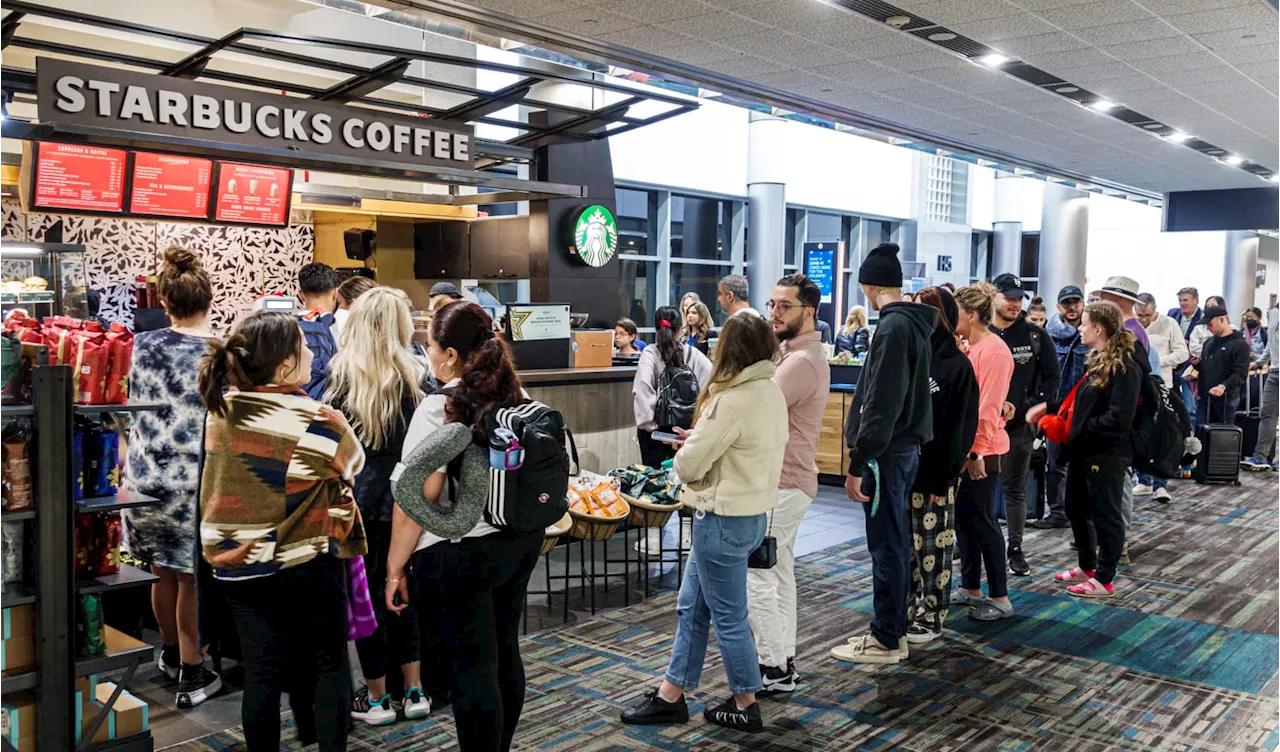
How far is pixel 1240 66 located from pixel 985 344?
11.6 feet

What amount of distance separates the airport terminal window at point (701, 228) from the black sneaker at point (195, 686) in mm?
11279

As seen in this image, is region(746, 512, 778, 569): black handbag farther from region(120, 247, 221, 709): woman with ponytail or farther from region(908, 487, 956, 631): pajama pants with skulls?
region(120, 247, 221, 709): woman with ponytail

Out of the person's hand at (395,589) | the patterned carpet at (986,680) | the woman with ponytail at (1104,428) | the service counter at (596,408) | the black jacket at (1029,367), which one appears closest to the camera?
the person's hand at (395,589)

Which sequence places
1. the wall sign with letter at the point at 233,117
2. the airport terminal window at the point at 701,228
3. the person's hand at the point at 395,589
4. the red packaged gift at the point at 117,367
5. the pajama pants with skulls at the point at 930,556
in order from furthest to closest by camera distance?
the airport terminal window at the point at 701,228
the wall sign with letter at the point at 233,117
the pajama pants with skulls at the point at 930,556
the red packaged gift at the point at 117,367
the person's hand at the point at 395,589

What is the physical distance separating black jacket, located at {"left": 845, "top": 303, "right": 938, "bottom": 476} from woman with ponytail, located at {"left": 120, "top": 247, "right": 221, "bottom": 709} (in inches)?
100.0

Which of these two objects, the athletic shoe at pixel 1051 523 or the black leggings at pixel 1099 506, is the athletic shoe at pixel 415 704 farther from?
the athletic shoe at pixel 1051 523

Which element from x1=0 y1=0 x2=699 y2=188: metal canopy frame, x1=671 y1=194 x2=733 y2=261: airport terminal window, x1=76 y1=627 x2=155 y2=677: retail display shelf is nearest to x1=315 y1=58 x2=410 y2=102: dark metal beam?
x1=0 y1=0 x2=699 y2=188: metal canopy frame

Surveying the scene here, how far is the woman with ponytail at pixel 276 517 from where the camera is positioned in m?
2.79

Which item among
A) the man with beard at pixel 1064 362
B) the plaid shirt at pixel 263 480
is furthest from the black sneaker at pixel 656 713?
the man with beard at pixel 1064 362

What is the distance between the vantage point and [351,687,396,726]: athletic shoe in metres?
3.79

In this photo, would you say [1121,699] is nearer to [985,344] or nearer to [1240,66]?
[985,344]

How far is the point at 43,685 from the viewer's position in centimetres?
305

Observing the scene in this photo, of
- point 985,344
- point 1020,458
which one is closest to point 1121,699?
point 985,344

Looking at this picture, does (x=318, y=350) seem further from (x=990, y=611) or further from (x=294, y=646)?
(x=990, y=611)
